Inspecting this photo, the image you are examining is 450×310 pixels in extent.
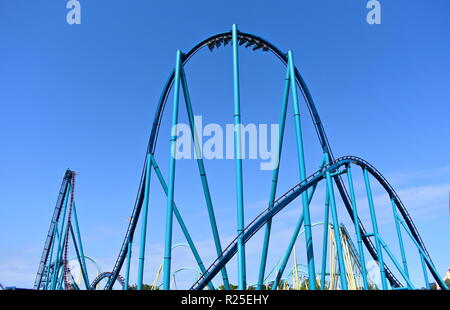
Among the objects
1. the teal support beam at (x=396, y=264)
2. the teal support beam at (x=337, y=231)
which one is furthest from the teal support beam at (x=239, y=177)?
the teal support beam at (x=396, y=264)

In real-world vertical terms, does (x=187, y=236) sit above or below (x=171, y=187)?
below

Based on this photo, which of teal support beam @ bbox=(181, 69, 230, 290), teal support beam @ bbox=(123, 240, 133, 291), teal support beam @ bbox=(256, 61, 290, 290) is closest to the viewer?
teal support beam @ bbox=(256, 61, 290, 290)

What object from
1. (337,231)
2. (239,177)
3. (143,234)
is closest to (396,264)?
(337,231)

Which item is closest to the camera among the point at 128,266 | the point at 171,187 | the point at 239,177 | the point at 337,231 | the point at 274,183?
the point at 239,177

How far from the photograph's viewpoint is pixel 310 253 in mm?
10508

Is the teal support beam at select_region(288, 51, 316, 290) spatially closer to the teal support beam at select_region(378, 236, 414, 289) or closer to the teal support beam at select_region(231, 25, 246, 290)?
the teal support beam at select_region(231, 25, 246, 290)

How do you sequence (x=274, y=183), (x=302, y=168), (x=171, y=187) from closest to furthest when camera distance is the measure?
(x=171, y=187), (x=302, y=168), (x=274, y=183)

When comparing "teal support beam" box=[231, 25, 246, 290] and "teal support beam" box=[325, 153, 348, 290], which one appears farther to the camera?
"teal support beam" box=[325, 153, 348, 290]

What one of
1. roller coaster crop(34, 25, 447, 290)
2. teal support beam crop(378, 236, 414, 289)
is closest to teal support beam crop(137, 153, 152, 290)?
roller coaster crop(34, 25, 447, 290)

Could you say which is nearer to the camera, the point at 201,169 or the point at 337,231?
the point at 337,231

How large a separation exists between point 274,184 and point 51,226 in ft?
33.7

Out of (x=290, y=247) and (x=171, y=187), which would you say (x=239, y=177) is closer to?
(x=171, y=187)
